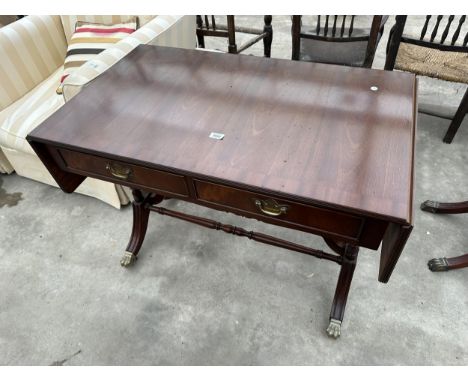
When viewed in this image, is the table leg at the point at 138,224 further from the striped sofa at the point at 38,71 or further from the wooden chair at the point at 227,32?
the wooden chair at the point at 227,32

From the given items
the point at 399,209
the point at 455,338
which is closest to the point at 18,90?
the point at 399,209

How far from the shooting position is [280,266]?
5.05 ft

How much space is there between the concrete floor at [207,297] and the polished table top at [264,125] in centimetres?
79

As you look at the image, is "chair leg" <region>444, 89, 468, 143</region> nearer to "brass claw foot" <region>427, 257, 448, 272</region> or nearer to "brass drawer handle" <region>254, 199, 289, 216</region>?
"brass claw foot" <region>427, 257, 448, 272</region>

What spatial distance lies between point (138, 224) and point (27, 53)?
1.20 metres

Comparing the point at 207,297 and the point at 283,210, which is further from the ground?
the point at 283,210

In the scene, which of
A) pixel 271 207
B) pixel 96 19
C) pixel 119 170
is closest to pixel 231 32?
pixel 96 19

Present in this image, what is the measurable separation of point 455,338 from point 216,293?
0.97 m

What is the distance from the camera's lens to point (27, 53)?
6.00 feet

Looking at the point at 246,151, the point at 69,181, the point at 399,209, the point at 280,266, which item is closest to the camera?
the point at 399,209

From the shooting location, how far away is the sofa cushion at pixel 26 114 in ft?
5.36

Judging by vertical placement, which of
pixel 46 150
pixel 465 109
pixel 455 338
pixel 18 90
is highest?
pixel 46 150

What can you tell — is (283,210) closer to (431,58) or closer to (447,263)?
(447,263)

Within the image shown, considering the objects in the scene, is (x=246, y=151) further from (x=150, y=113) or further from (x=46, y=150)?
(x=46, y=150)
